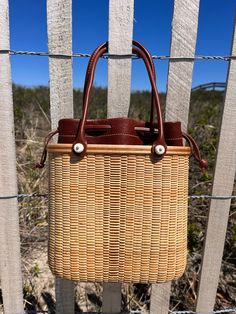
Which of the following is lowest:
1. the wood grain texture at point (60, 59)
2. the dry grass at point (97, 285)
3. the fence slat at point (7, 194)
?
the dry grass at point (97, 285)

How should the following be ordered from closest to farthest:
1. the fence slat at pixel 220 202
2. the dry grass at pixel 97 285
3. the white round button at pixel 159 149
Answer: the white round button at pixel 159 149, the fence slat at pixel 220 202, the dry grass at pixel 97 285

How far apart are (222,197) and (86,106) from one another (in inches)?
27.1

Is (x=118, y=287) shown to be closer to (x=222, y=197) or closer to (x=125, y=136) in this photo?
(x=222, y=197)

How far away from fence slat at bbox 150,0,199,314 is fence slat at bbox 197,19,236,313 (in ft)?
0.52

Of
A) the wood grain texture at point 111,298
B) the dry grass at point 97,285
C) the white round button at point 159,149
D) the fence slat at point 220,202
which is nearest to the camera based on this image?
the white round button at point 159,149

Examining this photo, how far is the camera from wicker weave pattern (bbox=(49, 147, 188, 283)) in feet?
3.18

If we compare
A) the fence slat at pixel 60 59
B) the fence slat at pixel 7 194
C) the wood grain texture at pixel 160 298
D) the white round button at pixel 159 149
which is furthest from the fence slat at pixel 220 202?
the fence slat at pixel 7 194

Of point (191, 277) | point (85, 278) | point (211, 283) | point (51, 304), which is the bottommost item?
point (51, 304)

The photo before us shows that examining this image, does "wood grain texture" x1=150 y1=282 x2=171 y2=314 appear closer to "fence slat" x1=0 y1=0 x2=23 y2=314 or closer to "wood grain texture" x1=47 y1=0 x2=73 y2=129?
"fence slat" x1=0 y1=0 x2=23 y2=314

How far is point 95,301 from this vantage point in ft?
5.72

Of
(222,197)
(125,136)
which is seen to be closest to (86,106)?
(125,136)

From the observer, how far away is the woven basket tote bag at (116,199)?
3.15 feet

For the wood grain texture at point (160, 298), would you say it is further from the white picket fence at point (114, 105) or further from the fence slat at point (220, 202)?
the fence slat at point (220, 202)

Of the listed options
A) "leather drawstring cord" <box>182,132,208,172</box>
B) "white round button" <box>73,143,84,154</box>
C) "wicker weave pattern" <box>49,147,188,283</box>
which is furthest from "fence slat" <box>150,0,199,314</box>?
"white round button" <box>73,143,84,154</box>
